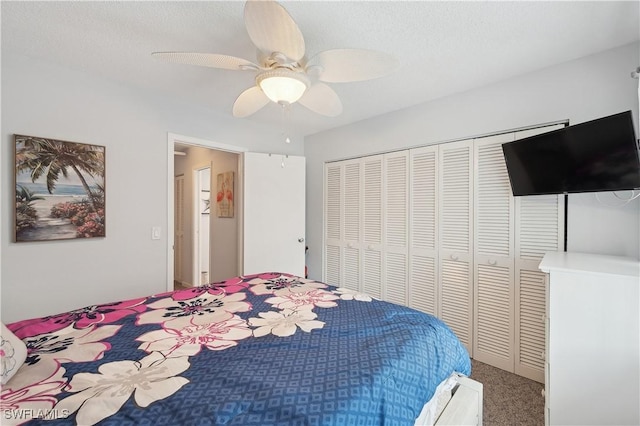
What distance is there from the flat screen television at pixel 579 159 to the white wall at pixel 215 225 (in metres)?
2.98

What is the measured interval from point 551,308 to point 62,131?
348cm

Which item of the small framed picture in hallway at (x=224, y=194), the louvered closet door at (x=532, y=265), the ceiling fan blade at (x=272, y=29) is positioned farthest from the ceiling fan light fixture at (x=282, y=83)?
the small framed picture in hallway at (x=224, y=194)

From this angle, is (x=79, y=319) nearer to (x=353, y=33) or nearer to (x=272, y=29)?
(x=272, y=29)

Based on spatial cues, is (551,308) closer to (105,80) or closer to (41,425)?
(41,425)

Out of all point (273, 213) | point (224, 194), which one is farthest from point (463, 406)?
point (224, 194)

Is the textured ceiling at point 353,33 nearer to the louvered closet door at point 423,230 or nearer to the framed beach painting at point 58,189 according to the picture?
the framed beach painting at point 58,189

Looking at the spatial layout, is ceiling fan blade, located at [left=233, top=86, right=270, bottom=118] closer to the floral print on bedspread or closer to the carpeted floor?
the floral print on bedspread

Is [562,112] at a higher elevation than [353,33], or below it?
below

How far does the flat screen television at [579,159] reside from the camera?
5.12 ft

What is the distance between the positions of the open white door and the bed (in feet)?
5.52

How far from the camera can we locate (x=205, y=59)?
4.91 feet

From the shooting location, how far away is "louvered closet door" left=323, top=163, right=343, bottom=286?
3660mm

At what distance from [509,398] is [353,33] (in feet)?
8.81

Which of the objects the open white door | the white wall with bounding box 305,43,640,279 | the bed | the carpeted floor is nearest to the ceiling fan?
the white wall with bounding box 305,43,640,279
